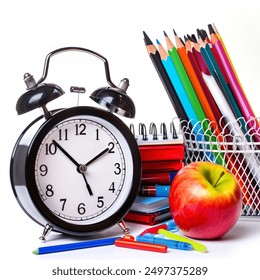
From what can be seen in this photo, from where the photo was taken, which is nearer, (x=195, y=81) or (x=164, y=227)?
(x=164, y=227)

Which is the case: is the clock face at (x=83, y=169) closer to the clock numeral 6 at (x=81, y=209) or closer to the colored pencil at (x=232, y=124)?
the clock numeral 6 at (x=81, y=209)

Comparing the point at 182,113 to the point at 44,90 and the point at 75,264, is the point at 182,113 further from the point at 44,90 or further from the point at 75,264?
the point at 75,264

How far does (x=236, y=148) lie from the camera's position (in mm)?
1509

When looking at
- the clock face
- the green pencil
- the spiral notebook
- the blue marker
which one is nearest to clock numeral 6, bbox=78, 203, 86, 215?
the clock face

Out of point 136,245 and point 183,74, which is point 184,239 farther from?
point 183,74

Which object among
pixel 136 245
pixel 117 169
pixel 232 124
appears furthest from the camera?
pixel 232 124

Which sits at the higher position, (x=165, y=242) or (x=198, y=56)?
(x=198, y=56)

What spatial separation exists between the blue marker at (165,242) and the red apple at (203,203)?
52 millimetres

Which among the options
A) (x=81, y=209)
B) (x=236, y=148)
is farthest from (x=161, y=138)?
(x=81, y=209)

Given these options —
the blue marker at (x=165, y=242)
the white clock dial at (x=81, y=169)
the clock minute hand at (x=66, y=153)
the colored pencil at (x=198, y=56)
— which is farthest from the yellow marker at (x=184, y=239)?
the colored pencil at (x=198, y=56)

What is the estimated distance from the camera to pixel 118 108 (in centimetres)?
139

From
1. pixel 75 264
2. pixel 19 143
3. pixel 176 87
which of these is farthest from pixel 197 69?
pixel 75 264

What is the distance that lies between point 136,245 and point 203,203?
152mm

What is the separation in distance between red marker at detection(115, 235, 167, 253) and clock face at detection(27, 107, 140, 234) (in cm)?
6
